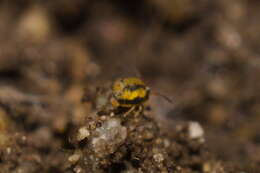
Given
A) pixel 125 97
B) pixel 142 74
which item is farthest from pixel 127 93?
pixel 142 74

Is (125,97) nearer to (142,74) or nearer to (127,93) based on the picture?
(127,93)

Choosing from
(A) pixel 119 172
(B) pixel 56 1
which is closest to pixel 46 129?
(A) pixel 119 172

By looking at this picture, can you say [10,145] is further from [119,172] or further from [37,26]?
[37,26]

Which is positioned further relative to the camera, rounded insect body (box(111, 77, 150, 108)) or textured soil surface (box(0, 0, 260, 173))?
textured soil surface (box(0, 0, 260, 173))

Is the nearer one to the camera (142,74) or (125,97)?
(125,97)

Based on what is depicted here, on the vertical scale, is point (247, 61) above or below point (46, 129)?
above
